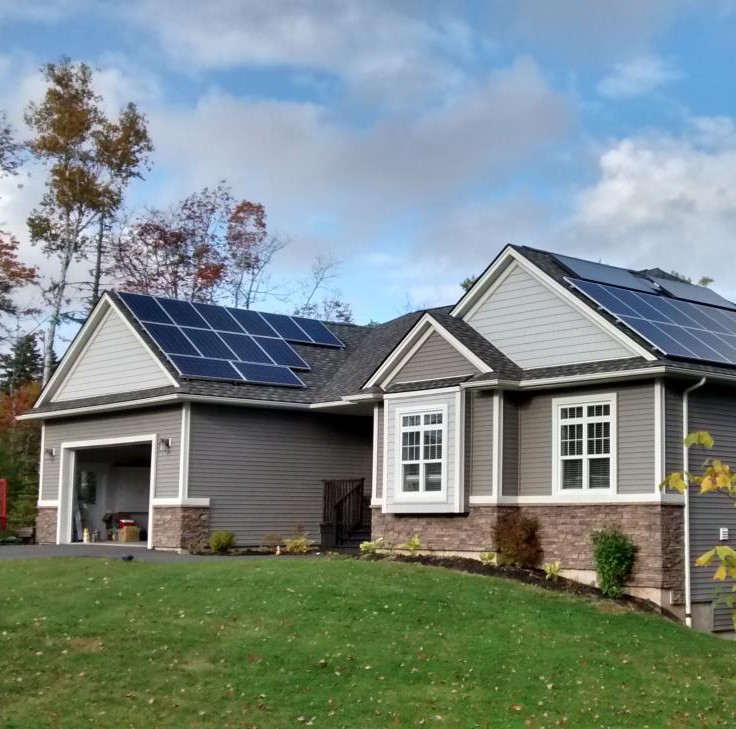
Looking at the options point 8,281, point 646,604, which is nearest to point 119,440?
point 646,604

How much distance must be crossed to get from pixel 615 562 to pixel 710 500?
6.74 feet

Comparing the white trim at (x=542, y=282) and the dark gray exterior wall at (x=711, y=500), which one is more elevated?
the white trim at (x=542, y=282)

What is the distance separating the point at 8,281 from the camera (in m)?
38.1

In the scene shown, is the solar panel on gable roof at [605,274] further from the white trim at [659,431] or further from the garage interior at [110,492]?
the garage interior at [110,492]

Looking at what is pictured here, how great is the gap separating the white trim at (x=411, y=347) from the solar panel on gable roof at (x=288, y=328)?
557 cm

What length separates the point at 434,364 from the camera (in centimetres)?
2081

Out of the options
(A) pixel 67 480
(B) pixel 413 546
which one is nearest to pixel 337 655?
(B) pixel 413 546

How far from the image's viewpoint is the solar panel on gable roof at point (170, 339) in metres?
23.8

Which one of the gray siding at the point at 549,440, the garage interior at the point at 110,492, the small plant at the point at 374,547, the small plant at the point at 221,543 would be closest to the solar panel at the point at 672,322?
the gray siding at the point at 549,440

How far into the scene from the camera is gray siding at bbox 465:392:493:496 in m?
19.5

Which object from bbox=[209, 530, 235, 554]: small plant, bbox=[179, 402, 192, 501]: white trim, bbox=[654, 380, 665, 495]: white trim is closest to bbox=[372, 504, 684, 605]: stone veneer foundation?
bbox=[654, 380, 665, 495]: white trim

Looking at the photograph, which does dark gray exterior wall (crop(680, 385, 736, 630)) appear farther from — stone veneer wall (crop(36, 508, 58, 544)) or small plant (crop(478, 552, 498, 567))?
stone veneer wall (crop(36, 508, 58, 544))

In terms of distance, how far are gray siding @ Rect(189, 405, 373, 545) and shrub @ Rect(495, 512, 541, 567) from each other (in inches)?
243

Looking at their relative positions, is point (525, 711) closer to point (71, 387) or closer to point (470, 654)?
point (470, 654)
